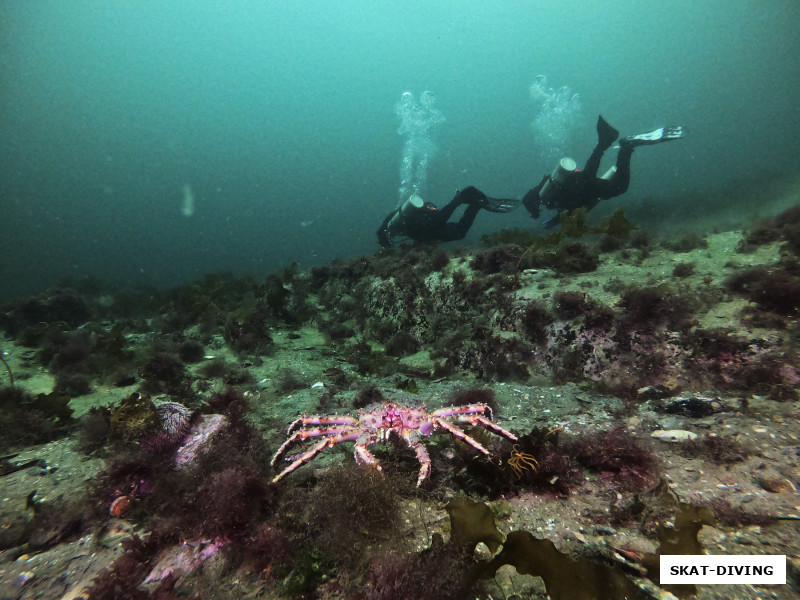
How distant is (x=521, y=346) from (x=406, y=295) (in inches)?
167

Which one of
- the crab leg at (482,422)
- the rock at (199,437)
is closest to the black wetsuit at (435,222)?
the crab leg at (482,422)

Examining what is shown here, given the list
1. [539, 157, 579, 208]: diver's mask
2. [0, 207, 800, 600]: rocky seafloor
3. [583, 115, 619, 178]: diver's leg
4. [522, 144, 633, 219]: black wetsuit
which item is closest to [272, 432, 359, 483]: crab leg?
[0, 207, 800, 600]: rocky seafloor

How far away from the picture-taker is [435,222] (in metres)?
14.0

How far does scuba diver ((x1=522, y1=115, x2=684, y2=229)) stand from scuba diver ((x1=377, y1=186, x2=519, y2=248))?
193cm

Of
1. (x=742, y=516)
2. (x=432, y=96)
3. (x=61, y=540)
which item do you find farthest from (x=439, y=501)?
(x=432, y=96)

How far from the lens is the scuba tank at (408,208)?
13.3m

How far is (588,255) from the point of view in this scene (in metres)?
8.19

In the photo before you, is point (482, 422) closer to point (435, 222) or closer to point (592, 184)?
point (435, 222)

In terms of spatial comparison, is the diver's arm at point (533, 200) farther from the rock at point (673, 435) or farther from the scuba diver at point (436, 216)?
the rock at point (673, 435)

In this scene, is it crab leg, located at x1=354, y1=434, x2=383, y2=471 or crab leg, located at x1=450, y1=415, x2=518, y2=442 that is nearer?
crab leg, located at x1=354, y1=434, x2=383, y2=471

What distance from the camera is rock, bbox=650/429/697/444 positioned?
382 cm

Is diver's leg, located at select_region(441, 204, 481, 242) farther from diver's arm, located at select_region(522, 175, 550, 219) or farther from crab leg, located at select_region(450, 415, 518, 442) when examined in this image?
crab leg, located at select_region(450, 415, 518, 442)

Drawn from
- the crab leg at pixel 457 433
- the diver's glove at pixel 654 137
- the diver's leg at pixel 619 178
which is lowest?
the crab leg at pixel 457 433

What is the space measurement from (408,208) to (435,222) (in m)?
1.36
